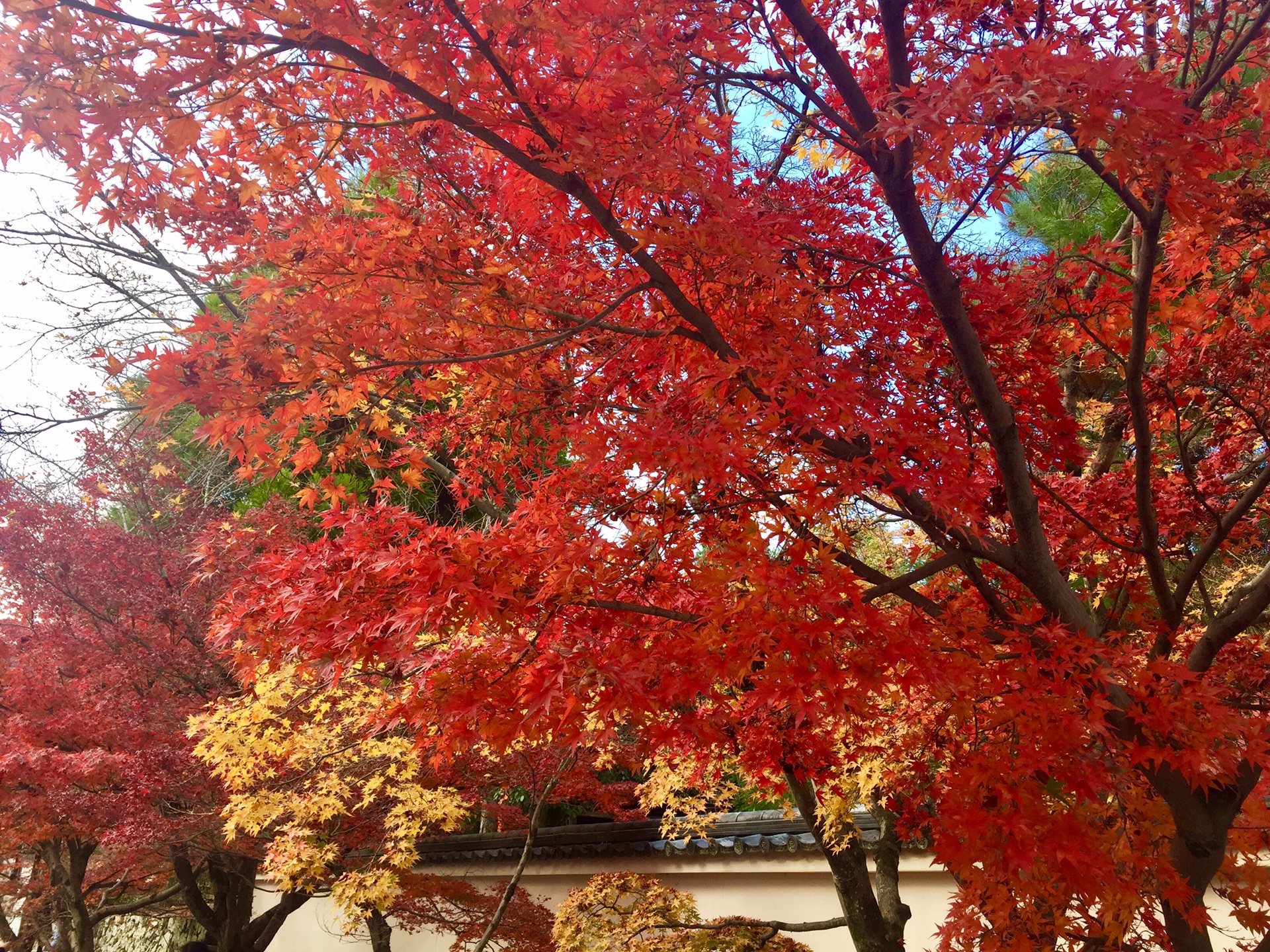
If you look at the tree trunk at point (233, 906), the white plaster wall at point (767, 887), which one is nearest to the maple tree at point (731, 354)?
the white plaster wall at point (767, 887)

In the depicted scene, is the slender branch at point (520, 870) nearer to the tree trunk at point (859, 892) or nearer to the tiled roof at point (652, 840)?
the tiled roof at point (652, 840)

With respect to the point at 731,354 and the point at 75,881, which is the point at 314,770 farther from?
the point at 731,354

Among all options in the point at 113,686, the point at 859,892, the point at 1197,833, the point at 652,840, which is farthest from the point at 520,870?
the point at 1197,833

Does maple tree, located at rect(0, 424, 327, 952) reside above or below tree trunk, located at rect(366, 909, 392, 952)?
above

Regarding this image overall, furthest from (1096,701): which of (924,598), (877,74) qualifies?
(877,74)

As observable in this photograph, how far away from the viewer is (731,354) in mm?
3012

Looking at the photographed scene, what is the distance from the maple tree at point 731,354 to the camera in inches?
101

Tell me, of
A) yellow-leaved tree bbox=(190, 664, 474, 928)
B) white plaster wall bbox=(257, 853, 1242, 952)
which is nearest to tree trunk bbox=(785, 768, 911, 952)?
white plaster wall bbox=(257, 853, 1242, 952)

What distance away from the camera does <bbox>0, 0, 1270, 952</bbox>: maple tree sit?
101 inches

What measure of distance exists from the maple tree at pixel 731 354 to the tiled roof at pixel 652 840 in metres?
2.54

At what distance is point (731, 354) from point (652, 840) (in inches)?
246

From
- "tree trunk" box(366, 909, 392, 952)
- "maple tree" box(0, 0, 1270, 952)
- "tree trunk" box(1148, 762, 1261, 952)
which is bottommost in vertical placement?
"tree trunk" box(366, 909, 392, 952)

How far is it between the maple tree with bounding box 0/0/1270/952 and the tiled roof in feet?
8.34

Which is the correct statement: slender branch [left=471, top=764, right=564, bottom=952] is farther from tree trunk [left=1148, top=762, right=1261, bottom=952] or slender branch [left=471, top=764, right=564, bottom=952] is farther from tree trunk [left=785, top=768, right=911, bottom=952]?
tree trunk [left=1148, top=762, right=1261, bottom=952]
